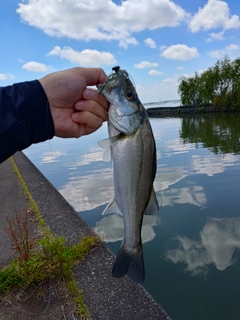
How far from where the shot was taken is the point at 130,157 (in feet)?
6.95

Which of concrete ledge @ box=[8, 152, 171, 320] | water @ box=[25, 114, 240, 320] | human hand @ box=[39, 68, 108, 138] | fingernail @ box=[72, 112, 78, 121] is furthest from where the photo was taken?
water @ box=[25, 114, 240, 320]

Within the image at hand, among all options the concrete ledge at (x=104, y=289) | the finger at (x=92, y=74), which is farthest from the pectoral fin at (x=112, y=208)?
the concrete ledge at (x=104, y=289)

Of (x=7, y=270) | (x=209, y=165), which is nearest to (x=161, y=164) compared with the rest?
(x=209, y=165)

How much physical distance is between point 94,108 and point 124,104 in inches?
15.6

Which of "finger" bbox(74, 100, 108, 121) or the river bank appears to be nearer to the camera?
"finger" bbox(74, 100, 108, 121)

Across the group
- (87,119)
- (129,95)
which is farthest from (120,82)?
(87,119)

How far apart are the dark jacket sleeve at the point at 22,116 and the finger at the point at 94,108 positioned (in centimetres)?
31

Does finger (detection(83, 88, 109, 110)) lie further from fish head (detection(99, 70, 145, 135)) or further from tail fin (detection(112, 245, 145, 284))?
tail fin (detection(112, 245, 145, 284))

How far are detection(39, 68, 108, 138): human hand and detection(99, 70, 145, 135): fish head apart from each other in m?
0.26

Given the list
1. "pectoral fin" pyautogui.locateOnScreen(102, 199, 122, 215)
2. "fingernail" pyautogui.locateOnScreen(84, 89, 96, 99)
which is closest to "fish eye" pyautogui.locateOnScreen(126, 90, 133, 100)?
"fingernail" pyautogui.locateOnScreen(84, 89, 96, 99)

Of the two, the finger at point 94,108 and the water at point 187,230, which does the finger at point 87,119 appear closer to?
the finger at point 94,108

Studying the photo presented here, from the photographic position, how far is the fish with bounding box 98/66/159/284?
2107mm

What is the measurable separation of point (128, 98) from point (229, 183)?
25.4ft

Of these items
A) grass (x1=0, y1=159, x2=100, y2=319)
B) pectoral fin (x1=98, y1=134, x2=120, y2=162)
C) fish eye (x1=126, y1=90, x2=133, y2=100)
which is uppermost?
fish eye (x1=126, y1=90, x2=133, y2=100)
